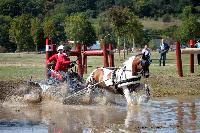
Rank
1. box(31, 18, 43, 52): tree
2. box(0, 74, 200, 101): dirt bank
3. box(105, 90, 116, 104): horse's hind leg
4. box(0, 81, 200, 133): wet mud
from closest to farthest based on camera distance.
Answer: box(0, 81, 200, 133): wet mud < box(105, 90, 116, 104): horse's hind leg < box(0, 74, 200, 101): dirt bank < box(31, 18, 43, 52): tree

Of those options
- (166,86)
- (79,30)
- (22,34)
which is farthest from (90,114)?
(79,30)

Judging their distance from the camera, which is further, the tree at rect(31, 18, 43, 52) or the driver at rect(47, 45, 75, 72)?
the tree at rect(31, 18, 43, 52)

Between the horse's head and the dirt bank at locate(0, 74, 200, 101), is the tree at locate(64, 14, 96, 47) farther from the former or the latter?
the horse's head

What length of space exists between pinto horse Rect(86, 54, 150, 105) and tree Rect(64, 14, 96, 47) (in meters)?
97.4

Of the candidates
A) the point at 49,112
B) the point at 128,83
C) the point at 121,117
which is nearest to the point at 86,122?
the point at 121,117

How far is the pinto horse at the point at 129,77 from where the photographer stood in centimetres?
1730

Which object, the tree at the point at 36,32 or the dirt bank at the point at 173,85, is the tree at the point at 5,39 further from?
the dirt bank at the point at 173,85

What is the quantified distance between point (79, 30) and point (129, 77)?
332 ft

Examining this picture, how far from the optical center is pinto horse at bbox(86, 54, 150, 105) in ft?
56.7

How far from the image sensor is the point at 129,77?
17.4m

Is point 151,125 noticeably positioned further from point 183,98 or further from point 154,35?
point 154,35

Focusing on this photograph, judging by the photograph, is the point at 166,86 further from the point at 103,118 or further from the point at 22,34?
the point at 22,34

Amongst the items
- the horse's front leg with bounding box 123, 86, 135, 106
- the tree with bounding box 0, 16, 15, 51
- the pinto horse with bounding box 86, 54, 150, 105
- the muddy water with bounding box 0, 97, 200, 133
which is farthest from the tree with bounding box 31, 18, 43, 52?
Result: the horse's front leg with bounding box 123, 86, 135, 106

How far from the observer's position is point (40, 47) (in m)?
117
